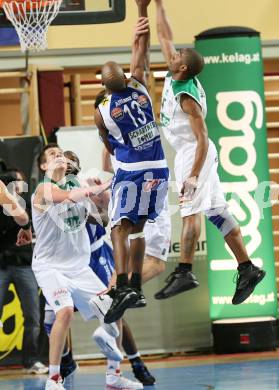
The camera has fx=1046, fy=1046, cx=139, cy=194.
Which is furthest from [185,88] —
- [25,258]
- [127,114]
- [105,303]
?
[25,258]

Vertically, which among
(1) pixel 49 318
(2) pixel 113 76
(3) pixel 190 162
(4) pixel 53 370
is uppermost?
(2) pixel 113 76

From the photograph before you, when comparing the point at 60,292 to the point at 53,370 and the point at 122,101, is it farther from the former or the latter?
the point at 122,101

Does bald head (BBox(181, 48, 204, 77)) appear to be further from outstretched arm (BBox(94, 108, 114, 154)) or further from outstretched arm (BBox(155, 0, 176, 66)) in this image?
outstretched arm (BBox(94, 108, 114, 154))

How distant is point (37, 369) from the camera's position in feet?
35.7

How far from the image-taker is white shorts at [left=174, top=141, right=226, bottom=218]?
772cm

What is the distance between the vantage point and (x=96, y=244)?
9898 millimetres

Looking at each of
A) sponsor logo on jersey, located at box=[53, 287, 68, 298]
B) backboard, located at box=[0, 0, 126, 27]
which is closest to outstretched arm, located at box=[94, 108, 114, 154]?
sponsor logo on jersey, located at box=[53, 287, 68, 298]

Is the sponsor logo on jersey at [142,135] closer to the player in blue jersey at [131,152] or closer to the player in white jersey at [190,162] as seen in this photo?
the player in blue jersey at [131,152]

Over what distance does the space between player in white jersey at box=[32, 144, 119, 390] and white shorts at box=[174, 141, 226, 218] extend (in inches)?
48.2

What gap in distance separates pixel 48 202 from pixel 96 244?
3.15 ft

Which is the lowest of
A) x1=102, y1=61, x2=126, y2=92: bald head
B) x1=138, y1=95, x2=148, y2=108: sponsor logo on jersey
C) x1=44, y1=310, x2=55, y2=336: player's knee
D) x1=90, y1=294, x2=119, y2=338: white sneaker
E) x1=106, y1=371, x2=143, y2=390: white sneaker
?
x1=106, y1=371, x2=143, y2=390: white sneaker

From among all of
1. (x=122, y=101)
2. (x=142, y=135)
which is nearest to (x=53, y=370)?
(x=142, y=135)

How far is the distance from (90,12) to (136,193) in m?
2.60

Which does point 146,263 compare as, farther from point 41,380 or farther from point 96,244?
point 41,380
